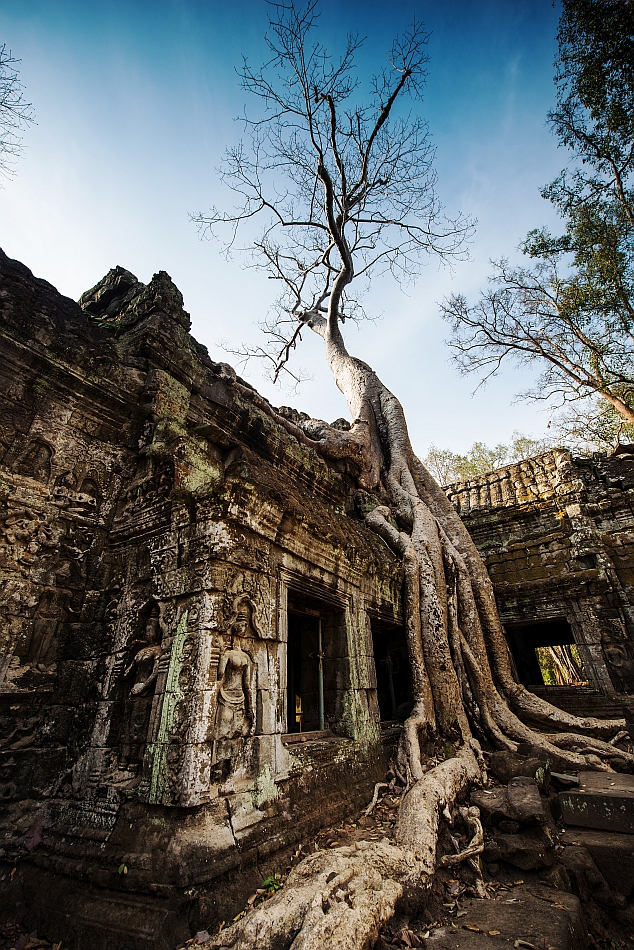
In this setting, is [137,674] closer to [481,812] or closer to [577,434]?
[481,812]

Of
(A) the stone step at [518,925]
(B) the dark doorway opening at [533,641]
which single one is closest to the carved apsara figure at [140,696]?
(A) the stone step at [518,925]

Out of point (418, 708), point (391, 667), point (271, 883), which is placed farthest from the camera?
point (391, 667)

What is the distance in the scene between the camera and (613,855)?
304 centimetres

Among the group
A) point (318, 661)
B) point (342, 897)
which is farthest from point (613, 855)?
point (318, 661)

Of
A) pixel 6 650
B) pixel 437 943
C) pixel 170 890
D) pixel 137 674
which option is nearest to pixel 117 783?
pixel 137 674

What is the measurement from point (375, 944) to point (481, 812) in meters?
2.03

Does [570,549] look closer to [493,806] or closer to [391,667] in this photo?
[391,667]

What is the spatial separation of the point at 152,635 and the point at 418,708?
3642 millimetres

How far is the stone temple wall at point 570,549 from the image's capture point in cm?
702

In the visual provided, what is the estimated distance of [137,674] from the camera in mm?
2805

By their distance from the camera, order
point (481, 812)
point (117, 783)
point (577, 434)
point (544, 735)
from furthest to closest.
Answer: point (577, 434) → point (544, 735) → point (481, 812) → point (117, 783)

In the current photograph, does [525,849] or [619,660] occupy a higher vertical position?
[619,660]

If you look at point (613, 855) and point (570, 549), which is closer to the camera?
point (613, 855)

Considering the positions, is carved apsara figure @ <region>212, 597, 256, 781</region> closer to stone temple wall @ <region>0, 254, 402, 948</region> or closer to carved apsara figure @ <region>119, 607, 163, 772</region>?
stone temple wall @ <region>0, 254, 402, 948</region>
